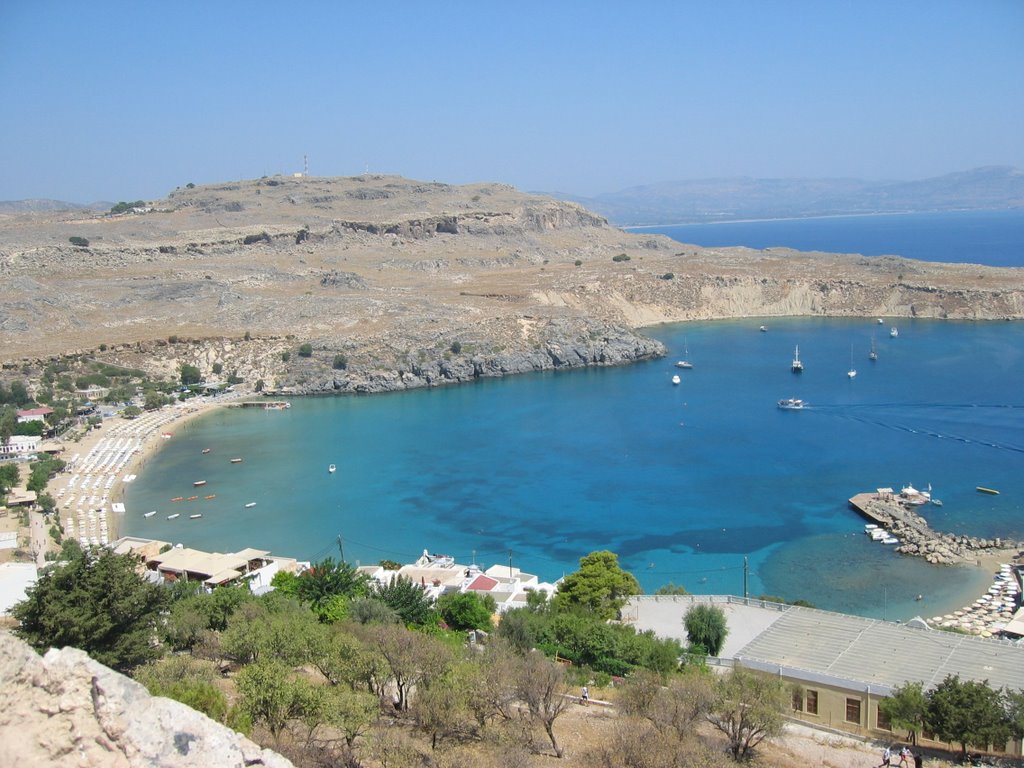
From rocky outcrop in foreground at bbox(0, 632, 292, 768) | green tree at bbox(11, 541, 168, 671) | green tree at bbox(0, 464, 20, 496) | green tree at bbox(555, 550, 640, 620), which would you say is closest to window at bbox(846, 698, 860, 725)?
green tree at bbox(555, 550, 640, 620)

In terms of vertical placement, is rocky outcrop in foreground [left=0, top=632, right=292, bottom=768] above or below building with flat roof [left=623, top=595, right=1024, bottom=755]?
above

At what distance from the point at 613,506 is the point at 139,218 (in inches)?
3410

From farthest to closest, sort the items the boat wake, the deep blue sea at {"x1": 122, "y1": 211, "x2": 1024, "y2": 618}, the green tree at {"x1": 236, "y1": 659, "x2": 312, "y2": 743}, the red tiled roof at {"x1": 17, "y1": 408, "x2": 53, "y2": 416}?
the red tiled roof at {"x1": 17, "y1": 408, "x2": 53, "y2": 416}
the boat wake
the deep blue sea at {"x1": 122, "y1": 211, "x2": 1024, "y2": 618}
the green tree at {"x1": 236, "y1": 659, "x2": 312, "y2": 743}

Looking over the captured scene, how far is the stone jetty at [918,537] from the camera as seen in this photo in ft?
90.5

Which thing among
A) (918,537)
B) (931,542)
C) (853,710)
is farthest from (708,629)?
(918,537)

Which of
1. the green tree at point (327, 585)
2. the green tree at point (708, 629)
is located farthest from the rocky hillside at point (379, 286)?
the green tree at point (708, 629)

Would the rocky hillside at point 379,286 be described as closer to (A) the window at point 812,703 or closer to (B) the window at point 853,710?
(A) the window at point 812,703

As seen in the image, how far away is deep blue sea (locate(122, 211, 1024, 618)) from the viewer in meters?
28.9

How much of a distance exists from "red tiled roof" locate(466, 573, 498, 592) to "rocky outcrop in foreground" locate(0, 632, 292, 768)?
17.7m

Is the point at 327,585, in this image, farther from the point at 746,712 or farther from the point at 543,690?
the point at 746,712

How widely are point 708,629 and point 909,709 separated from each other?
5163mm

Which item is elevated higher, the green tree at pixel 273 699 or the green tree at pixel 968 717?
the green tree at pixel 273 699

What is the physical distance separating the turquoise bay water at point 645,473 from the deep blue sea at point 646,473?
120 mm

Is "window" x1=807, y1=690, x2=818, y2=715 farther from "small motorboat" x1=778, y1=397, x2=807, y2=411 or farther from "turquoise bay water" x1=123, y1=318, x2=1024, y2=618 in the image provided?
"small motorboat" x1=778, y1=397, x2=807, y2=411
